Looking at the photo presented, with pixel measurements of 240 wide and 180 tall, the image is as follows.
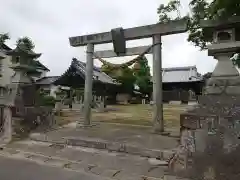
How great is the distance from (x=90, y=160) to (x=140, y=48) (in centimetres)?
426

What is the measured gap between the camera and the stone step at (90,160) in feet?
15.4

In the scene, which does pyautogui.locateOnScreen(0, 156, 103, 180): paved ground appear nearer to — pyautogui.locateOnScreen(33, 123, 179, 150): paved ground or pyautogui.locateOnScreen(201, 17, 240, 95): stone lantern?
pyautogui.locateOnScreen(33, 123, 179, 150): paved ground

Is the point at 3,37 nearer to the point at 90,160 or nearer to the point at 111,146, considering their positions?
the point at 111,146

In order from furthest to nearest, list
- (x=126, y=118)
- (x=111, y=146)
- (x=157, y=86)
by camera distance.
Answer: (x=126, y=118)
(x=157, y=86)
(x=111, y=146)

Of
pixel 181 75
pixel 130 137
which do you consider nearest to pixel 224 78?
pixel 130 137

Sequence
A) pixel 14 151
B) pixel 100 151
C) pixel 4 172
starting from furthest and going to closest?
pixel 14 151, pixel 100 151, pixel 4 172

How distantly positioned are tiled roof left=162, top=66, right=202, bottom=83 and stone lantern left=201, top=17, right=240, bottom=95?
1146 inches

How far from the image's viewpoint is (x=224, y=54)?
499cm

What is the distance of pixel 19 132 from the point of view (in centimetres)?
770

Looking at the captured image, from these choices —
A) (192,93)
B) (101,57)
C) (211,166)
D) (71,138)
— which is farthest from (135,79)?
(211,166)

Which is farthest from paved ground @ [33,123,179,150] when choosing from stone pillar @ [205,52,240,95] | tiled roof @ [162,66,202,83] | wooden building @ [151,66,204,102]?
tiled roof @ [162,66,202,83]

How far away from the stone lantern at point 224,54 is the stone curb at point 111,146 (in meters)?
1.74

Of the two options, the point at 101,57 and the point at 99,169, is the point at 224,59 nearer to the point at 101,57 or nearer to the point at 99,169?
the point at 99,169

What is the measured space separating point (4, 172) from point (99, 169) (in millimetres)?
1987
